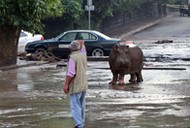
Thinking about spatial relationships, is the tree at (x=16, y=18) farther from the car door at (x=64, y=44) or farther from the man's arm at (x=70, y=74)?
the man's arm at (x=70, y=74)

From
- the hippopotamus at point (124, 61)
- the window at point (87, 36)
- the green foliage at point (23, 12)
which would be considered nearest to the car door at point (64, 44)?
the window at point (87, 36)

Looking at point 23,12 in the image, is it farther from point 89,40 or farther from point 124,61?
point 89,40

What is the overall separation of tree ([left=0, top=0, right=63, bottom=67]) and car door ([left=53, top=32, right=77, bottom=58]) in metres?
Result: 4.15

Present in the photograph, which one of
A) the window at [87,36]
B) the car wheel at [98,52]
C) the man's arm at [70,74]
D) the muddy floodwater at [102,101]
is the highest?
the window at [87,36]

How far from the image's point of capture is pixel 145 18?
69.9 metres

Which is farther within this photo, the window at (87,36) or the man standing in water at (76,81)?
the window at (87,36)

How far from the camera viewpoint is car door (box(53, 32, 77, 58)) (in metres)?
27.1

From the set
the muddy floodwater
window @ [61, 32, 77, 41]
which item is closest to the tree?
the muddy floodwater

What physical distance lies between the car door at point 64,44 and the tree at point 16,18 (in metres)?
4.15

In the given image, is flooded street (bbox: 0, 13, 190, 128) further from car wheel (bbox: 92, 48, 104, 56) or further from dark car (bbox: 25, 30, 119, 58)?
car wheel (bbox: 92, 48, 104, 56)

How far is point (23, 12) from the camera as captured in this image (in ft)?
70.3

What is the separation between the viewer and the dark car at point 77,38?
27172 mm

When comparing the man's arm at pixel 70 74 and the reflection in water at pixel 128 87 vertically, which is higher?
the man's arm at pixel 70 74

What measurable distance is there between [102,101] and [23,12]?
29.7 feet
